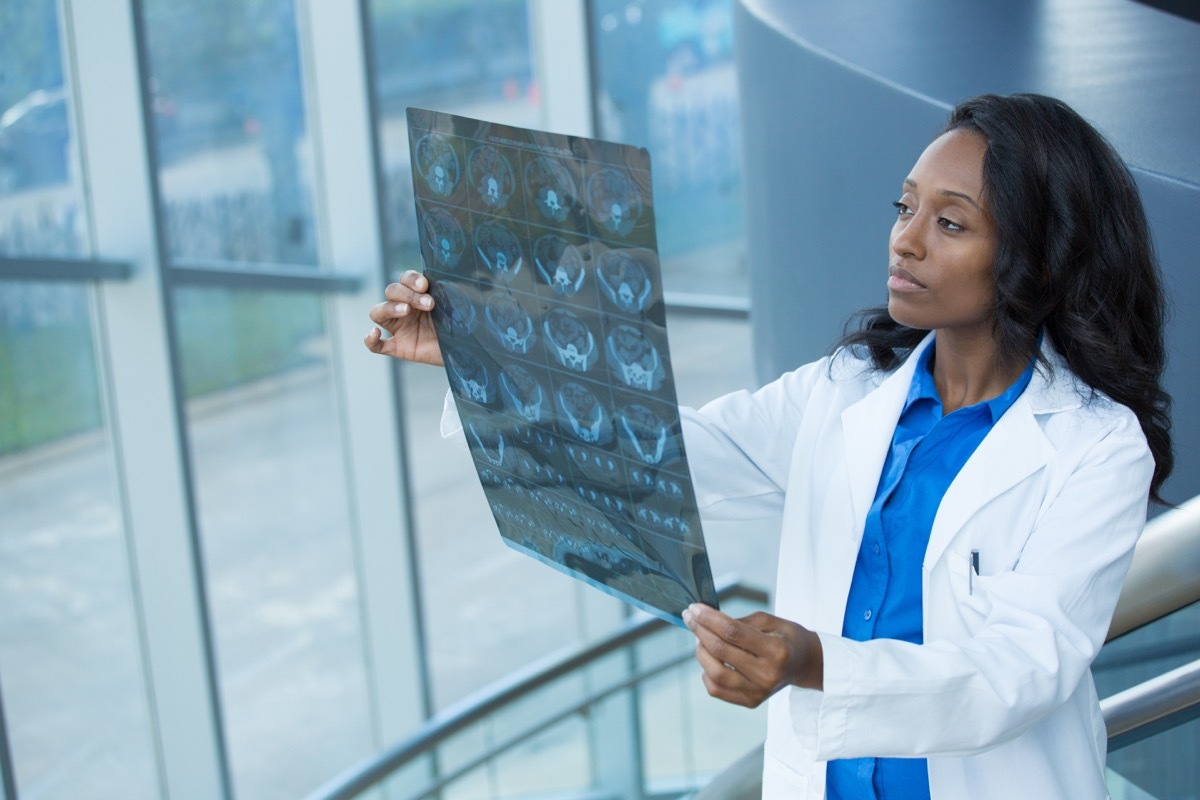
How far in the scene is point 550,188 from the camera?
1429 millimetres

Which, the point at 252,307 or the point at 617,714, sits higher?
the point at 252,307

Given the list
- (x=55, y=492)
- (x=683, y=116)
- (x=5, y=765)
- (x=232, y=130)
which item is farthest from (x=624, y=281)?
(x=683, y=116)

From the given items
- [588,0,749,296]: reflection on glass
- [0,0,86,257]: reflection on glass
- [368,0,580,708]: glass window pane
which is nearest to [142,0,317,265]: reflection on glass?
[368,0,580,708]: glass window pane

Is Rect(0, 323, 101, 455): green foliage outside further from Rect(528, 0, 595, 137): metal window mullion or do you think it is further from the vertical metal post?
Rect(528, 0, 595, 137): metal window mullion

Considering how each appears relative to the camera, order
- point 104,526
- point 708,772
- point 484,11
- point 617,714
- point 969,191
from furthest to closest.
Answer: point 484,11 < point 708,772 < point 104,526 < point 617,714 < point 969,191

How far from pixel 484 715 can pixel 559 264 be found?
10.8 feet

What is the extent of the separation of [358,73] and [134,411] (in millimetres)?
1794

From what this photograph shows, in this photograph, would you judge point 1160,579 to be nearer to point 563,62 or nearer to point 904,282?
point 904,282

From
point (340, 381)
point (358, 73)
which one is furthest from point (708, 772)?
point (358, 73)

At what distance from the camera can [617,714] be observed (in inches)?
202

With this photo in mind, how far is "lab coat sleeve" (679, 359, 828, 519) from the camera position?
5.82 feet

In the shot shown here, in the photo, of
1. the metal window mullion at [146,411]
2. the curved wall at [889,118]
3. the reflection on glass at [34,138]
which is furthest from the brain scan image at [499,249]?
the reflection on glass at [34,138]

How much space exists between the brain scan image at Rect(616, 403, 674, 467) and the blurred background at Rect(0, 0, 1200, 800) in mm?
3172

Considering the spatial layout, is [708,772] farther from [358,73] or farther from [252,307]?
Result: [358,73]
